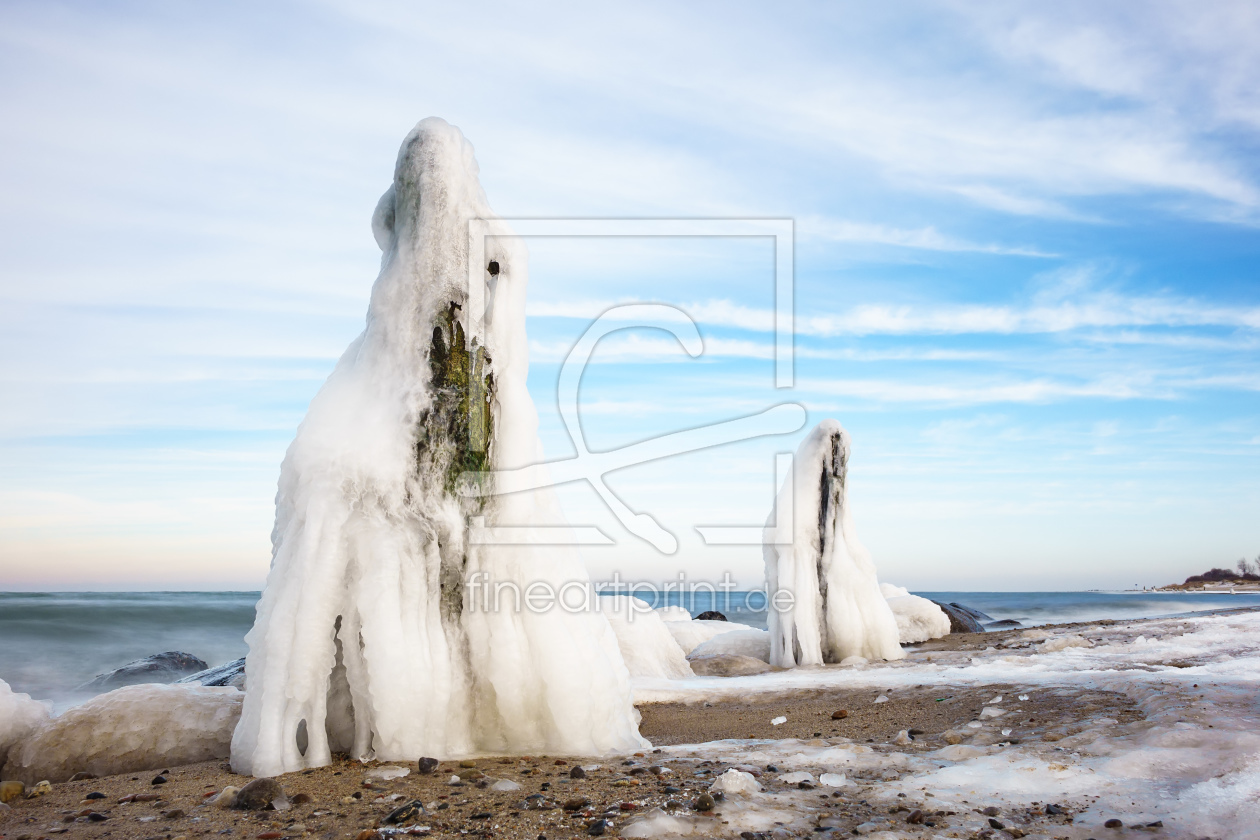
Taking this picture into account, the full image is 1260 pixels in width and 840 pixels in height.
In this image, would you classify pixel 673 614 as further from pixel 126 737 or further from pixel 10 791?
pixel 10 791

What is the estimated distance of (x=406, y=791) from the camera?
4.44m

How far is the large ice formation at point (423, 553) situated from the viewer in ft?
16.4

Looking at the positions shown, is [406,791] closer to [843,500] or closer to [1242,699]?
[1242,699]

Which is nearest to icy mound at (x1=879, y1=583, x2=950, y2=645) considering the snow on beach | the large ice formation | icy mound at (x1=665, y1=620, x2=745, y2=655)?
icy mound at (x1=665, y1=620, x2=745, y2=655)

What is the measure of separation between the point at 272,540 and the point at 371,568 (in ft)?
2.96

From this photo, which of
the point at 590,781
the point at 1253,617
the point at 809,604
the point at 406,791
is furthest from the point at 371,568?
the point at 1253,617

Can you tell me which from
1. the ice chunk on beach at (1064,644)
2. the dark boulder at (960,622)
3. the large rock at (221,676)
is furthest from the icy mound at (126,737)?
the dark boulder at (960,622)

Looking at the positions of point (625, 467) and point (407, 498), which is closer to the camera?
point (407, 498)

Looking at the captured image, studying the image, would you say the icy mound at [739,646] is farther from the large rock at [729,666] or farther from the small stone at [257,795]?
the small stone at [257,795]

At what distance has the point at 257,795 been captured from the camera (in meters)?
4.21

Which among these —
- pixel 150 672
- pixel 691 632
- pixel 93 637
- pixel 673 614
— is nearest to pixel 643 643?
pixel 691 632

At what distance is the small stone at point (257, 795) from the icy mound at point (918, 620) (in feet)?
49.2

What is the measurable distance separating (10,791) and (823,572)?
11.3 meters

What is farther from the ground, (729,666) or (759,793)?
(759,793)
